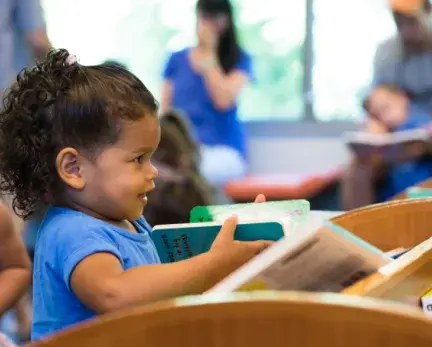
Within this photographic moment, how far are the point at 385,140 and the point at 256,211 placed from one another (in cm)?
263

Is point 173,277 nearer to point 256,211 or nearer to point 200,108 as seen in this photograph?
point 256,211

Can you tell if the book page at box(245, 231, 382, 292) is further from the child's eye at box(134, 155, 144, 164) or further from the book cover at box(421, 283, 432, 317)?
the child's eye at box(134, 155, 144, 164)

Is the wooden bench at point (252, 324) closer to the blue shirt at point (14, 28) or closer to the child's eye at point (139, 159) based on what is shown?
the child's eye at point (139, 159)

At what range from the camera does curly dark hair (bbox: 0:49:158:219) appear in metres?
1.20

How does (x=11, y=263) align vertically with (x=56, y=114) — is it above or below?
below

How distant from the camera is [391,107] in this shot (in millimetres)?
3773

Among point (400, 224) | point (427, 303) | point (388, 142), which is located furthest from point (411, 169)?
point (427, 303)

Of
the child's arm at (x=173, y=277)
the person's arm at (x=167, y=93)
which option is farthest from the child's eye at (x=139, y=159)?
the person's arm at (x=167, y=93)

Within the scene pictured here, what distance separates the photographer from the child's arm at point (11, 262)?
1.75 m

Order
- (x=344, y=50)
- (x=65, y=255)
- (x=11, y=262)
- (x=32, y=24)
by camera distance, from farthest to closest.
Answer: (x=344, y=50)
(x=32, y=24)
(x=11, y=262)
(x=65, y=255)

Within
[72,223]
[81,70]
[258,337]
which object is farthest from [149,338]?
[81,70]

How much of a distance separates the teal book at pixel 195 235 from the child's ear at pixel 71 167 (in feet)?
0.49

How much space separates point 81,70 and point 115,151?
0.49 ft

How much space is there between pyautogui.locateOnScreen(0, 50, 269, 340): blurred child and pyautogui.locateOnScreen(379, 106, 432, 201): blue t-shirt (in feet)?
8.44
